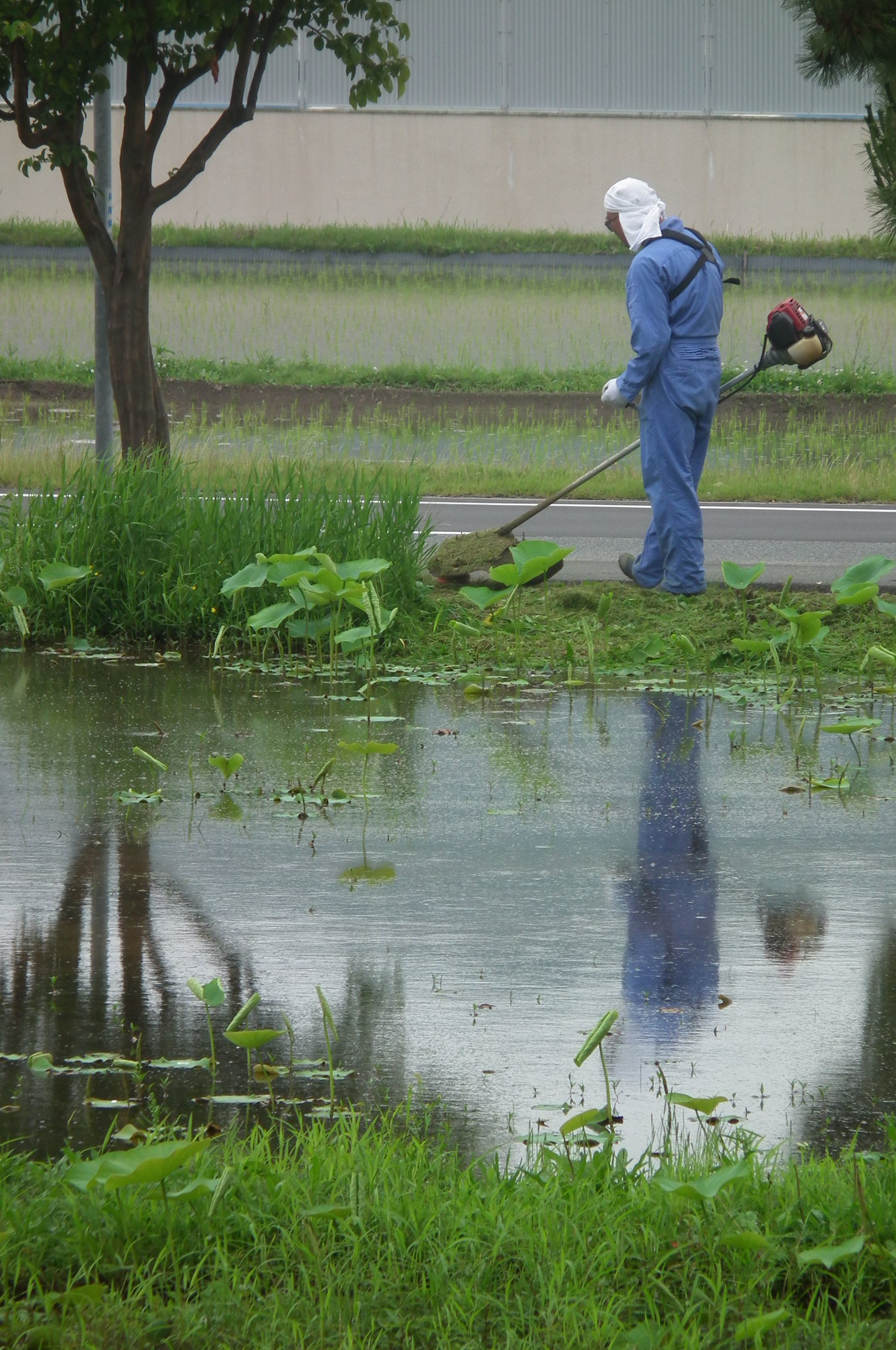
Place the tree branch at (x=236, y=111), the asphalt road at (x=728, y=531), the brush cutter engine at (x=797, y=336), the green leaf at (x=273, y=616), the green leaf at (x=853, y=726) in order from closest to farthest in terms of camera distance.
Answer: the green leaf at (x=853, y=726)
the green leaf at (x=273, y=616)
the brush cutter engine at (x=797, y=336)
the asphalt road at (x=728, y=531)
the tree branch at (x=236, y=111)

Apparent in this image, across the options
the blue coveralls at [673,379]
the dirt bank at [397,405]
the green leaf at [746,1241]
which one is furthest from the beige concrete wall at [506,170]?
the green leaf at [746,1241]

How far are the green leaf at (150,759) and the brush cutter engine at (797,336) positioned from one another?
427cm

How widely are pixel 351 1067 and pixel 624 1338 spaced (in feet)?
3.56

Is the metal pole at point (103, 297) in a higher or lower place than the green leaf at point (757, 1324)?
higher

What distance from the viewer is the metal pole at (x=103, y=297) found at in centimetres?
998

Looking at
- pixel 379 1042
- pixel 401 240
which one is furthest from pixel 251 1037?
pixel 401 240

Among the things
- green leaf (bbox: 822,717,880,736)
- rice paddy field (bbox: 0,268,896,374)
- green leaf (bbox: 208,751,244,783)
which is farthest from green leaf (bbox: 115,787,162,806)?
rice paddy field (bbox: 0,268,896,374)

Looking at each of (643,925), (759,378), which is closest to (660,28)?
(759,378)

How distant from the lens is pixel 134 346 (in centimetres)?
996

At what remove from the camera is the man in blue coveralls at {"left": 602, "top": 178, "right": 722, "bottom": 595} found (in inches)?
318

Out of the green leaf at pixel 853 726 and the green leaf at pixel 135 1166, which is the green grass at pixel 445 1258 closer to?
the green leaf at pixel 135 1166

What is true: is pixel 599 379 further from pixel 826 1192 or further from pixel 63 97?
pixel 826 1192

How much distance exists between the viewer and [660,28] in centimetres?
3512

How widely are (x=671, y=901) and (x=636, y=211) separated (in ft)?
15.9
